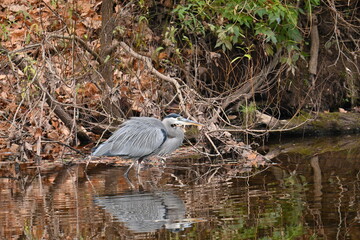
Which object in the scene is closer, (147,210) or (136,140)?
(147,210)

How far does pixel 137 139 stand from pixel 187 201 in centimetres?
237

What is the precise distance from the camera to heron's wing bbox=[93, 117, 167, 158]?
338 inches

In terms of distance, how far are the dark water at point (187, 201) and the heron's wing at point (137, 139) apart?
309 mm

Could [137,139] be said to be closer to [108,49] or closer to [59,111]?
[59,111]

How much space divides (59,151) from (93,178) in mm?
2283

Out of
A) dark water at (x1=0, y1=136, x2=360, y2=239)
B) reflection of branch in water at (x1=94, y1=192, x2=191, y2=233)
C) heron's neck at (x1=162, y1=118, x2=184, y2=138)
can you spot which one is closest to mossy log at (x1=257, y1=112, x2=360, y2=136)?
dark water at (x1=0, y1=136, x2=360, y2=239)

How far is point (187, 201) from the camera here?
6.35 meters

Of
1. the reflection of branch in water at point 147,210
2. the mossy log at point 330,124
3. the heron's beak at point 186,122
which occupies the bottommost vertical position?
the reflection of branch in water at point 147,210

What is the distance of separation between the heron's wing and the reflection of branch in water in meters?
1.72

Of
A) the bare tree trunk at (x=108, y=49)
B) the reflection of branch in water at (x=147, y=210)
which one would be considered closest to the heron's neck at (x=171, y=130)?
the bare tree trunk at (x=108, y=49)

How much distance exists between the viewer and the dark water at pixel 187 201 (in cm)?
508

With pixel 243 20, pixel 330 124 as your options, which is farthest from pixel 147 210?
pixel 330 124

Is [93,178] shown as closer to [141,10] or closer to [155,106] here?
[155,106]

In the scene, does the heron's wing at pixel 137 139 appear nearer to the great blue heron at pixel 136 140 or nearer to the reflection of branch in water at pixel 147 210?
the great blue heron at pixel 136 140
